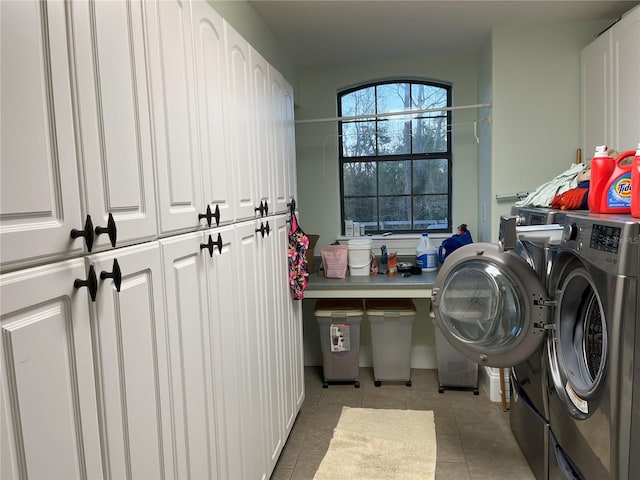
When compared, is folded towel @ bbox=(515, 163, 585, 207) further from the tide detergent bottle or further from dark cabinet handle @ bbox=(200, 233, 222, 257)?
dark cabinet handle @ bbox=(200, 233, 222, 257)

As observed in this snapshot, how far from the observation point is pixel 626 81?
2484 mm

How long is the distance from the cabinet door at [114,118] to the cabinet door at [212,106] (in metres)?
0.35

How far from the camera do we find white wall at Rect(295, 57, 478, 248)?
3680 mm

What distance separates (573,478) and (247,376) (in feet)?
4.29

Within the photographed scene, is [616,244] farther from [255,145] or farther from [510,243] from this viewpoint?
[255,145]

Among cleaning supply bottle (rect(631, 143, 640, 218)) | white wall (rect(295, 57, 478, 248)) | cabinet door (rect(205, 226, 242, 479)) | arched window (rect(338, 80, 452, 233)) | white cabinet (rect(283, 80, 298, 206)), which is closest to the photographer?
cleaning supply bottle (rect(631, 143, 640, 218))

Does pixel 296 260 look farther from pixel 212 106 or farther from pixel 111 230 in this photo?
pixel 111 230

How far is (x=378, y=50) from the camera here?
11.3ft

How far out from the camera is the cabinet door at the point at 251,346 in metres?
1.79

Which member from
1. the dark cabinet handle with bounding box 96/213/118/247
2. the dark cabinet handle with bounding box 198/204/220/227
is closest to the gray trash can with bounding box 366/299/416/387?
the dark cabinet handle with bounding box 198/204/220/227

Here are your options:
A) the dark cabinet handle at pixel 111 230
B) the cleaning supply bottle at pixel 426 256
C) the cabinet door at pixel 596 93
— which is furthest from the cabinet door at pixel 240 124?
the cabinet door at pixel 596 93

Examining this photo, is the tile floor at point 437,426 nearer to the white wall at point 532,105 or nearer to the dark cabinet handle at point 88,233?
the white wall at point 532,105

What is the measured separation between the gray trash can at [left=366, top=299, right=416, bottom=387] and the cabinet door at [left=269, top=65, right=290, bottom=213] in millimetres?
1316

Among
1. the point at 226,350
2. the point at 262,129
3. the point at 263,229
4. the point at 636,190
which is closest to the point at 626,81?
the point at 636,190
